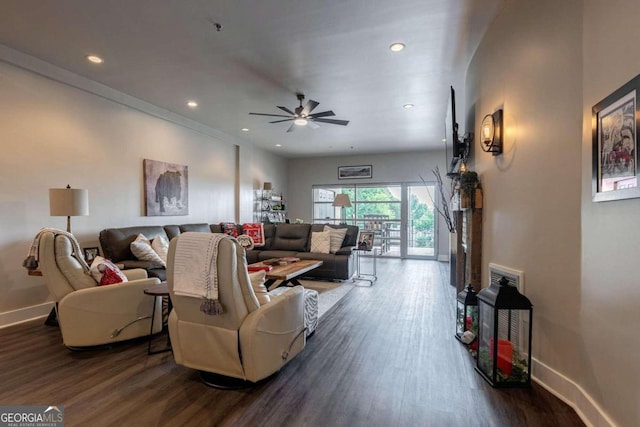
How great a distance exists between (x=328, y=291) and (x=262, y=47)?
343 centimetres

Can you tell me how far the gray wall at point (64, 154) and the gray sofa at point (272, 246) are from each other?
0.37 m

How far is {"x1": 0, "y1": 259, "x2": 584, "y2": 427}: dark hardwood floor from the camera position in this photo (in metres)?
1.92

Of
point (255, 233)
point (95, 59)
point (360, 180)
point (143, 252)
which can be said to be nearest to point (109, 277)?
point (143, 252)

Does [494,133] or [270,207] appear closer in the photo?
[494,133]

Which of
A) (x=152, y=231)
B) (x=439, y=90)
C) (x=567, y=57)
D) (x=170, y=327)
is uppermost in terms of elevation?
(x=439, y=90)

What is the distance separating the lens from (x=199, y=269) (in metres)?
2.04

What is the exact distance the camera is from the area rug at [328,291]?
4200 mm

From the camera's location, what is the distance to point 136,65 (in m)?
3.76

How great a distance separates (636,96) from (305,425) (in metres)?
2.34

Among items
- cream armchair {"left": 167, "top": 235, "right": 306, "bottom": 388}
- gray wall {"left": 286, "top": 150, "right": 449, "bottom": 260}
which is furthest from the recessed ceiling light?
gray wall {"left": 286, "top": 150, "right": 449, "bottom": 260}

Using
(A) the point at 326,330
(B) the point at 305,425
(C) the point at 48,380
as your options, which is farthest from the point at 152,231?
(B) the point at 305,425

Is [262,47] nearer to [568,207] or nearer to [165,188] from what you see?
[568,207]

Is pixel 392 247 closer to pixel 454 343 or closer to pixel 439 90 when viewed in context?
pixel 439 90

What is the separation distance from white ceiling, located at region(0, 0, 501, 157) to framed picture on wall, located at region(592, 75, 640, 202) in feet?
4.96
